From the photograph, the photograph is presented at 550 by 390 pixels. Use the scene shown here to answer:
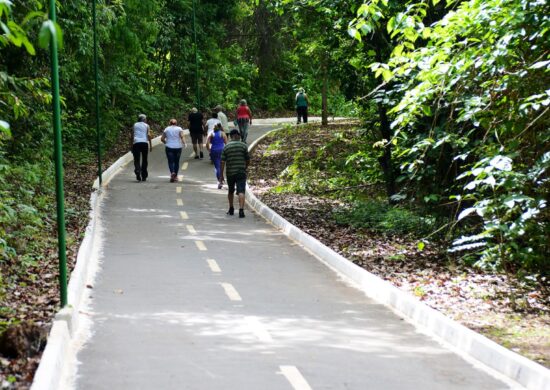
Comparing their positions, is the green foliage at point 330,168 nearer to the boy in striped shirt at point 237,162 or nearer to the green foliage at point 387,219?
the green foliage at point 387,219

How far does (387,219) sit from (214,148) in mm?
9227

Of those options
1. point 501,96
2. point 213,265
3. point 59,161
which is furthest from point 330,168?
point 59,161

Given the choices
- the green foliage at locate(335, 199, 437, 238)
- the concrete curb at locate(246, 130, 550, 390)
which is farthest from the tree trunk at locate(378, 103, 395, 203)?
the concrete curb at locate(246, 130, 550, 390)

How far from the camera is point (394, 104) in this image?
16828 mm

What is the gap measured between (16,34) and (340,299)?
7.17 m

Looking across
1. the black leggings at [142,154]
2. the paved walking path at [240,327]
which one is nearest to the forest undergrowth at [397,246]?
the paved walking path at [240,327]

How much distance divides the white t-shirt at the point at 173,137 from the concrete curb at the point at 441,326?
1124 cm

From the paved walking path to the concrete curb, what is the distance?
0.16 meters

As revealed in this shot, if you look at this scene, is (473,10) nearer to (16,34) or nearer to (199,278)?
(199,278)

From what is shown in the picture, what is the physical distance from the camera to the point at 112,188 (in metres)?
25.0

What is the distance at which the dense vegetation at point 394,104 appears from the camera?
1061 centimetres

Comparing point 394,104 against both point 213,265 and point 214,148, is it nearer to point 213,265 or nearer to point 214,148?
point 213,265

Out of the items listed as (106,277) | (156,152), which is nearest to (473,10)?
(106,277)

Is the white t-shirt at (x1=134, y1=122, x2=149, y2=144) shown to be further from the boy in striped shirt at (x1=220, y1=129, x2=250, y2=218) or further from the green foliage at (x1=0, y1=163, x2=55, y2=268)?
the boy in striped shirt at (x1=220, y1=129, x2=250, y2=218)
